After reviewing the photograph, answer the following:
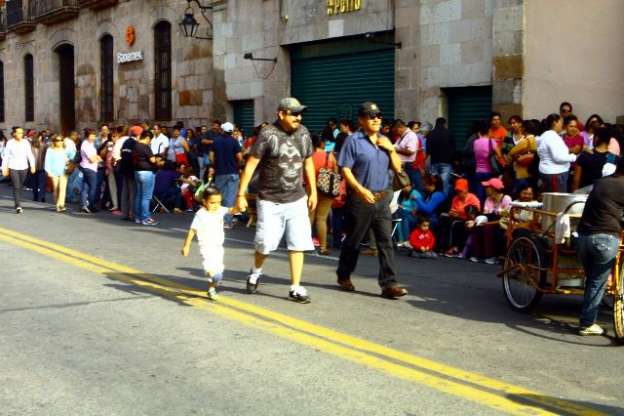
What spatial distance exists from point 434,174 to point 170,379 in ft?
32.0

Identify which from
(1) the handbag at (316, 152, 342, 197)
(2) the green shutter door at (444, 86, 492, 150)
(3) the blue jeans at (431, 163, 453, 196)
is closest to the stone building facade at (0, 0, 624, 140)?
(2) the green shutter door at (444, 86, 492, 150)

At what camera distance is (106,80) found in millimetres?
33219

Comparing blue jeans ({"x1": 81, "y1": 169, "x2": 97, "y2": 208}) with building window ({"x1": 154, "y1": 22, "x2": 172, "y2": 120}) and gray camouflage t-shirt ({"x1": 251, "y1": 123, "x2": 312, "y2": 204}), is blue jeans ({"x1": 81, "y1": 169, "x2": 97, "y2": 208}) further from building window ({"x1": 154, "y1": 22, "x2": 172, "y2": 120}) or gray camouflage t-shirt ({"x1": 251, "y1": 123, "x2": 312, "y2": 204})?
gray camouflage t-shirt ({"x1": 251, "y1": 123, "x2": 312, "y2": 204})

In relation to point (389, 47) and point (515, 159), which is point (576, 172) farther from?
point (389, 47)

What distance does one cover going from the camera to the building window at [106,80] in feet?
108

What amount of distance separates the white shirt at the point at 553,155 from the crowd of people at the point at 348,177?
15 millimetres

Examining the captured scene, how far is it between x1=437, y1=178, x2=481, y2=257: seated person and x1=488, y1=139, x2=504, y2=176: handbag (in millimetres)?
682

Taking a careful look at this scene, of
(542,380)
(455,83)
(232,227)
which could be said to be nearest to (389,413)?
(542,380)

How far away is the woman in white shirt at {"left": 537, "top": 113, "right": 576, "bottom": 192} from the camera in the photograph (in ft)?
41.1

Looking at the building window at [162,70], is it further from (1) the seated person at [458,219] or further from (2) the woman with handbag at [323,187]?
(1) the seated person at [458,219]

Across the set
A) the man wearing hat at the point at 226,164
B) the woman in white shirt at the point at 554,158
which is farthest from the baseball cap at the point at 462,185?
the man wearing hat at the point at 226,164

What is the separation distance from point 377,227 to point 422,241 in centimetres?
401

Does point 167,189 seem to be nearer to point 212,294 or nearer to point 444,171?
point 444,171

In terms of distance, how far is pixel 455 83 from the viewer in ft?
59.1
